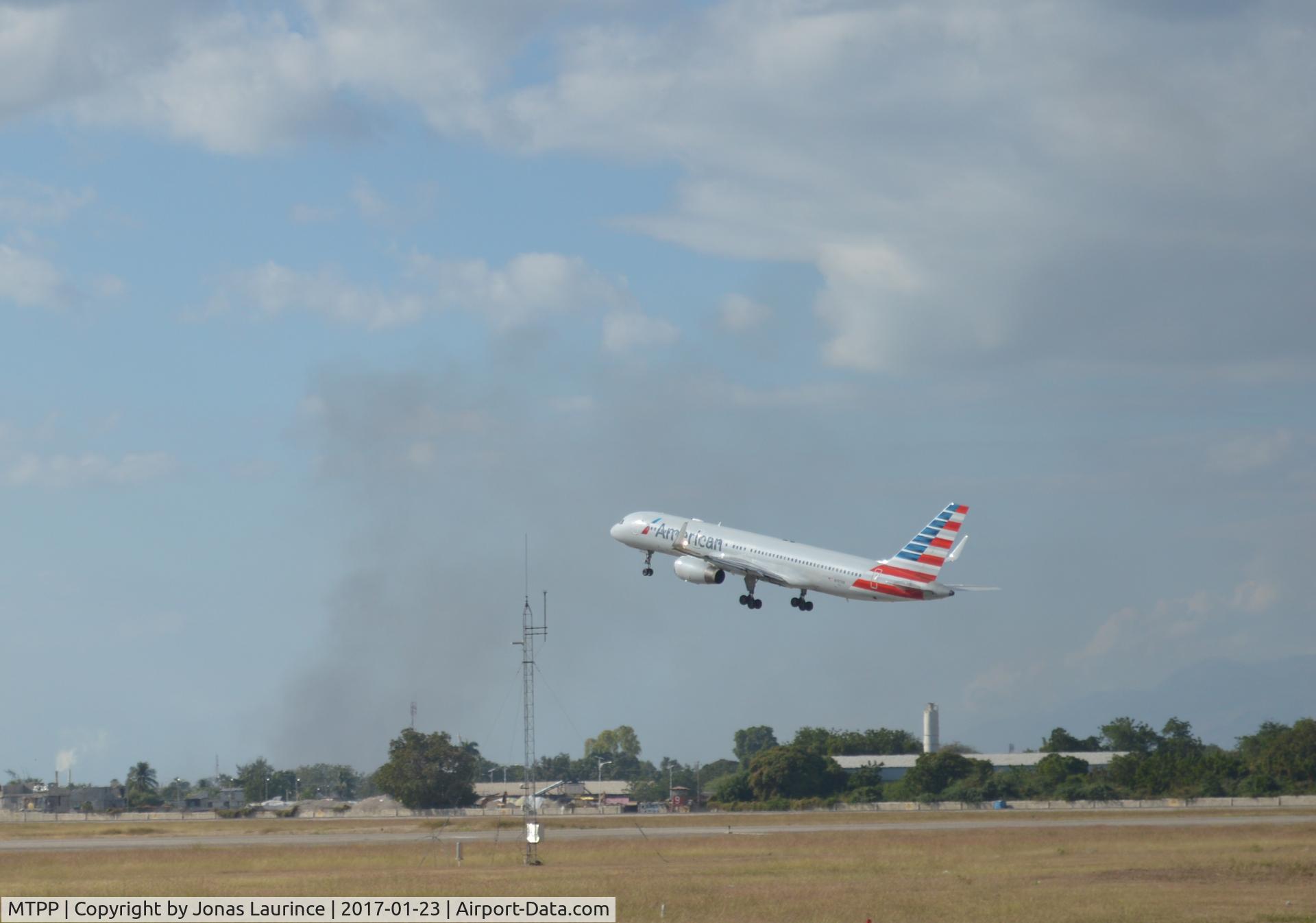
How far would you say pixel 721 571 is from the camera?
101875 mm

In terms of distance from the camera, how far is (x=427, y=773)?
148 meters

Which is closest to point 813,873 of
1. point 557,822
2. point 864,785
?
point 557,822

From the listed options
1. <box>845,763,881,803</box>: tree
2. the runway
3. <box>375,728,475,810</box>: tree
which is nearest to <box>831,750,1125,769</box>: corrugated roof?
<box>845,763,881,803</box>: tree

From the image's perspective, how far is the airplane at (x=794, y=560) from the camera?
292ft

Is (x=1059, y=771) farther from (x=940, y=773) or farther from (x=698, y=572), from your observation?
(x=698, y=572)

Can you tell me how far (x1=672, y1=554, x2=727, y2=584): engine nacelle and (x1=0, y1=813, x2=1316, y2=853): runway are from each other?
16.3 metres

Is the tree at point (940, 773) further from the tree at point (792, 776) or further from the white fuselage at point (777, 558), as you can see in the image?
the white fuselage at point (777, 558)

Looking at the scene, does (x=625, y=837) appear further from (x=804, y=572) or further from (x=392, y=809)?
(x=392, y=809)

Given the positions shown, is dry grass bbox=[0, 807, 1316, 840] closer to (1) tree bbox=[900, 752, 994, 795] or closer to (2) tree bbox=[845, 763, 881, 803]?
(2) tree bbox=[845, 763, 881, 803]

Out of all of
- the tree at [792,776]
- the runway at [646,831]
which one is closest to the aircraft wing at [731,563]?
the runway at [646,831]

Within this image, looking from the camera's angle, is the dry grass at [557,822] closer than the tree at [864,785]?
Yes

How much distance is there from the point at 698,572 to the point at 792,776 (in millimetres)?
49601

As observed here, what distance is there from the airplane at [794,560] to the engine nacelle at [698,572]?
1.8 inches

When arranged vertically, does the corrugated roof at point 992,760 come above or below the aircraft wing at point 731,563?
below
